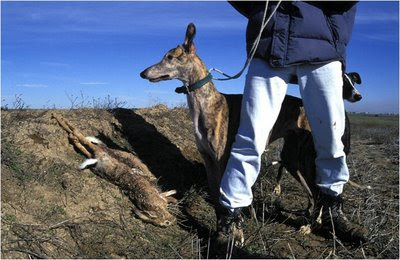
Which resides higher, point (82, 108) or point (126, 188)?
point (82, 108)

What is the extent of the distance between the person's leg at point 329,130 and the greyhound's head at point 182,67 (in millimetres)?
1526

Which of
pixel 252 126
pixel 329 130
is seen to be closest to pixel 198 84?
pixel 252 126

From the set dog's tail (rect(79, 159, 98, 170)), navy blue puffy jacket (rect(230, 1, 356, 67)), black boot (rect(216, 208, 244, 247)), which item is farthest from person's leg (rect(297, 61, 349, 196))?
dog's tail (rect(79, 159, 98, 170))

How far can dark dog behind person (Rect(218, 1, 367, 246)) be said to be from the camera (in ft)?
14.3

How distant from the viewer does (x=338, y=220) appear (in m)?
5.34

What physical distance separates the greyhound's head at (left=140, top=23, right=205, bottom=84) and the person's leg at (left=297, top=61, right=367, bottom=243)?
1526 mm

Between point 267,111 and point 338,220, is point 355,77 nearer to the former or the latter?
point 267,111

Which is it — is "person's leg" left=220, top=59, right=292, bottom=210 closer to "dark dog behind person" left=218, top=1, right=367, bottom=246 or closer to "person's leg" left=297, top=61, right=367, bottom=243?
"dark dog behind person" left=218, top=1, right=367, bottom=246

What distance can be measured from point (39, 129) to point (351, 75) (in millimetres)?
3646

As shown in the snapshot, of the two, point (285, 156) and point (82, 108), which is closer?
point (285, 156)

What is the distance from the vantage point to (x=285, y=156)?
603 cm

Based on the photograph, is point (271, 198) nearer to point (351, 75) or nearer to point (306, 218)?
point (306, 218)

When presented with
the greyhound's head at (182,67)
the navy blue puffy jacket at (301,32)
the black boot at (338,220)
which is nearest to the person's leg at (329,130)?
the black boot at (338,220)

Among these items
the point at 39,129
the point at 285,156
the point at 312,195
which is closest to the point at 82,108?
the point at 39,129
